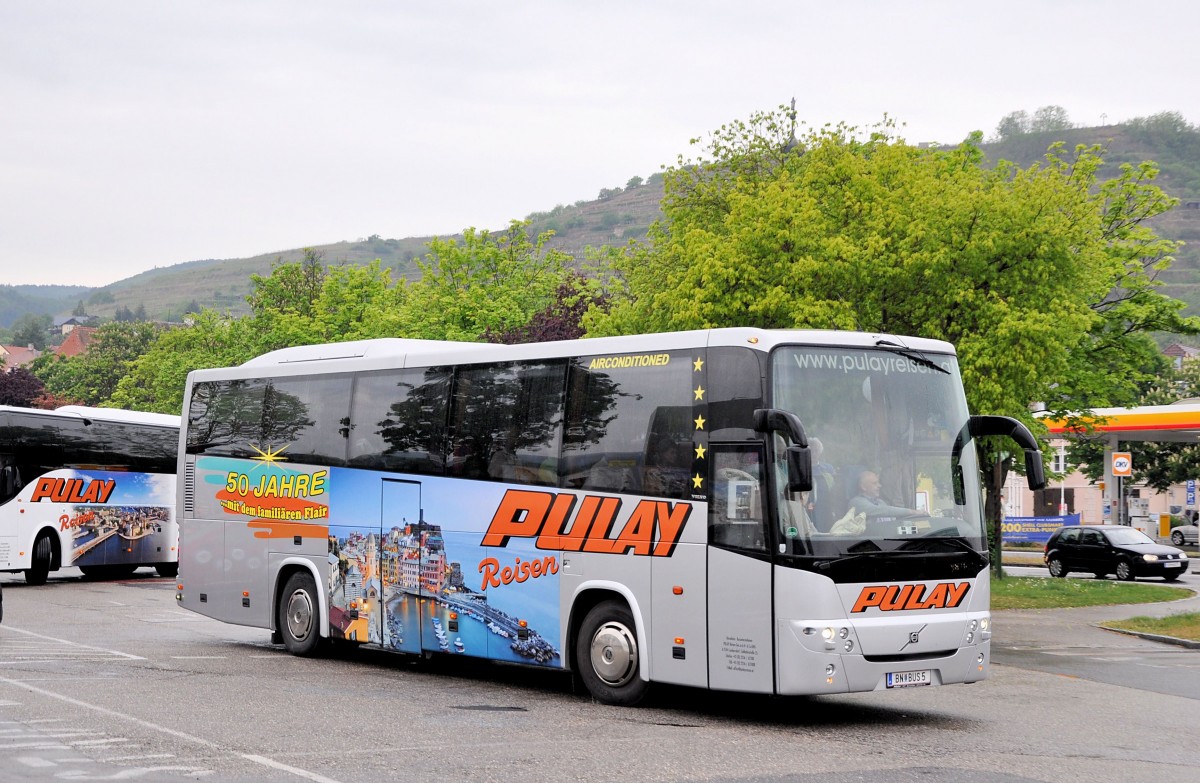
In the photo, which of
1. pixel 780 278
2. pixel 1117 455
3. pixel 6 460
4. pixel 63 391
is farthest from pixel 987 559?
pixel 63 391

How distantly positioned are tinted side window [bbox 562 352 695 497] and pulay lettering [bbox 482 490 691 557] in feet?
0.52

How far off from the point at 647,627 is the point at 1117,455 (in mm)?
36821

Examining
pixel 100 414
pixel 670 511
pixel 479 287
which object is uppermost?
pixel 479 287

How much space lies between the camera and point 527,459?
14094 millimetres

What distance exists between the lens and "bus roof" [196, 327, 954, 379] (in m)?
12.4

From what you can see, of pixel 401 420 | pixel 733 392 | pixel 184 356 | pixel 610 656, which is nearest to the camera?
pixel 733 392

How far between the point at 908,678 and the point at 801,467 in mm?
2357

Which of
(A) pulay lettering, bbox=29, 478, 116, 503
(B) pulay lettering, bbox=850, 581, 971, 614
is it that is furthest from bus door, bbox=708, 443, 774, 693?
(A) pulay lettering, bbox=29, 478, 116, 503

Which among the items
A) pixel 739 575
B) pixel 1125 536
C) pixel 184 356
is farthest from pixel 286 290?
pixel 739 575

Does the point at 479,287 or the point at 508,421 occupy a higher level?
the point at 479,287

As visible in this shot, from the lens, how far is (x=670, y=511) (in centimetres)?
1259

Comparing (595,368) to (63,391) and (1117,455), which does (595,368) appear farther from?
(63,391)

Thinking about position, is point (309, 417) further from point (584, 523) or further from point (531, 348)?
point (584, 523)

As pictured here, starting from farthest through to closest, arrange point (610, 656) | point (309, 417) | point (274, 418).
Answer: point (274, 418)
point (309, 417)
point (610, 656)
